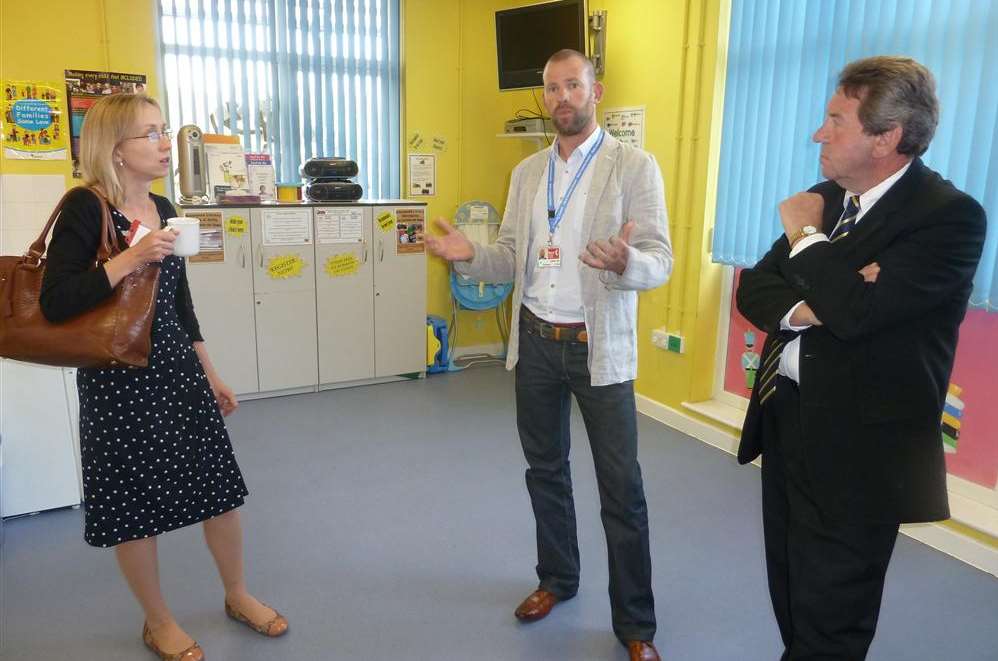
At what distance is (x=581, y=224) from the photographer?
199cm

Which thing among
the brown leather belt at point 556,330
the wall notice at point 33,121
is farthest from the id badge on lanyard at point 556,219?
the wall notice at point 33,121

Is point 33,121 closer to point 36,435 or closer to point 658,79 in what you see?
point 36,435

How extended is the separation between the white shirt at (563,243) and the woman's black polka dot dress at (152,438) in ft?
3.23

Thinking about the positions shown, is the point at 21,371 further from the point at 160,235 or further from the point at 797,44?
the point at 797,44

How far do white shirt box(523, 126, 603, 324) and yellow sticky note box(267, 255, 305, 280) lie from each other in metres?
2.70

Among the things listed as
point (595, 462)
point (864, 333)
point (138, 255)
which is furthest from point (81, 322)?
point (864, 333)

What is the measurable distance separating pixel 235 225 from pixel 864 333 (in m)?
3.71

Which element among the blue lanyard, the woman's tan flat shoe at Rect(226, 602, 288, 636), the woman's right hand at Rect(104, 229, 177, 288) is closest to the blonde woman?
the woman's right hand at Rect(104, 229, 177, 288)

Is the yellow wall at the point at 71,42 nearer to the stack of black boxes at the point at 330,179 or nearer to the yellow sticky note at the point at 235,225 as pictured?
the yellow sticky note at the point at 235,225

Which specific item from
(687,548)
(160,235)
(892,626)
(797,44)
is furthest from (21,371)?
(797,44)

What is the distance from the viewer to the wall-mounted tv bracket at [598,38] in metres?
4.26

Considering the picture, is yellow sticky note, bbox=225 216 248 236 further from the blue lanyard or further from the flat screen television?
the blue lanyard

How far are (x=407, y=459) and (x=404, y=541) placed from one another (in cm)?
81

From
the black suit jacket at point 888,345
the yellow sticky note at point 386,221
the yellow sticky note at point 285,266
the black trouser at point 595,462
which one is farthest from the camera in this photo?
the yellow sticky note at point 386,221
